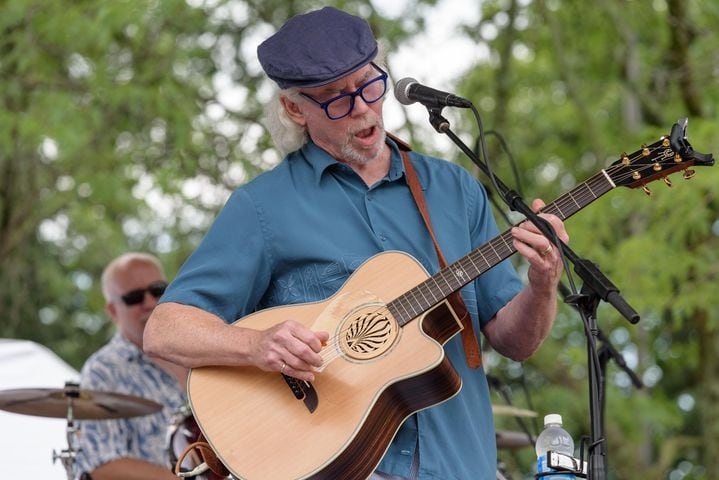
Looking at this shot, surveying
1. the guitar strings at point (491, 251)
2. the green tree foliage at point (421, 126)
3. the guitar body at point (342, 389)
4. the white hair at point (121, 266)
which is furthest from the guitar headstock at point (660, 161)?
the white hair at point (121, 266)

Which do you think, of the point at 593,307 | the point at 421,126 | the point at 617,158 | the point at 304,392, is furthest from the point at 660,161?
the point at 617,158

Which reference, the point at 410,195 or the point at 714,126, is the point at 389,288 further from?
the point at 714,126

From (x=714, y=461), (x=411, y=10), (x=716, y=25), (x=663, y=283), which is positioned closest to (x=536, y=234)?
(x=663, y=283)

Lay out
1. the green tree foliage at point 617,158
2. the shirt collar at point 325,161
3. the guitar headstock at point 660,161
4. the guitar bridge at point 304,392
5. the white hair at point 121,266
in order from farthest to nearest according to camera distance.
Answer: the green tree foliage at point 617,158 → the white hair at point 121,266 → the shirt collar at point 325,161 → the guitar bridge at point 304,392 → the guitar headstock at point 660,161

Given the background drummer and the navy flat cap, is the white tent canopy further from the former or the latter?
the navy flat cap

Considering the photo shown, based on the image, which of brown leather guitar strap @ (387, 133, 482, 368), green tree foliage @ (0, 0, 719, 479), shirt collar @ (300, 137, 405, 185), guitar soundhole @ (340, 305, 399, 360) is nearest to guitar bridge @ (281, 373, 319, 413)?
guitar soundhole @ (340, 305, 399, 360)

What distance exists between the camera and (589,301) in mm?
2566

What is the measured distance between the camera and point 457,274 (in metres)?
2.97

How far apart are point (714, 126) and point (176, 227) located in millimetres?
4666

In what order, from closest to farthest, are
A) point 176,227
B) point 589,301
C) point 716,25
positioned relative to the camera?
point 589,301, point 716,25, point 176,227

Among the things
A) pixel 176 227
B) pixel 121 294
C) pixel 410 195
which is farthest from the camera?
pixel 176 227

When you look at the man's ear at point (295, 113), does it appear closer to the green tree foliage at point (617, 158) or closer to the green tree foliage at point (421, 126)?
the green tree foliage at point (421, 126)

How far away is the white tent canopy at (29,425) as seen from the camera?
5.92 metres

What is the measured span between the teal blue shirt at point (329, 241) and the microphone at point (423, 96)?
0.25 m
